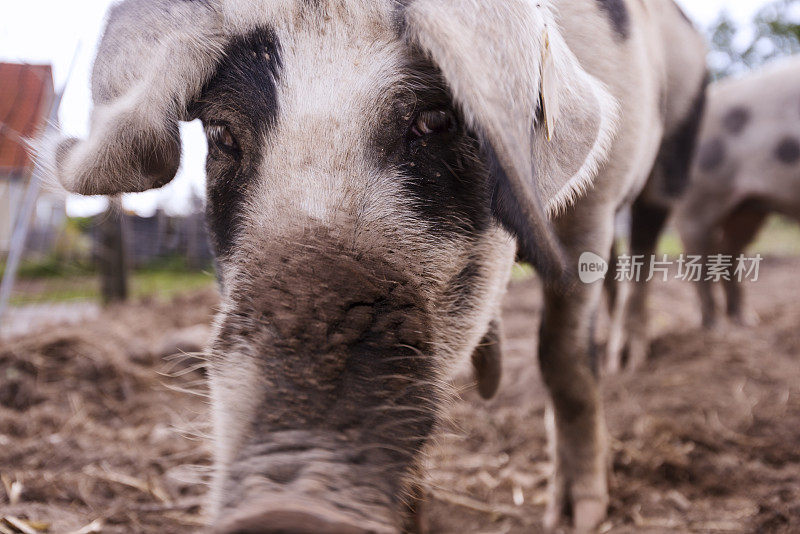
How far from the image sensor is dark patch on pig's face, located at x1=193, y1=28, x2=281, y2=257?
4.49 ft

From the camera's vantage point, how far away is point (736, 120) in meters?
4.90

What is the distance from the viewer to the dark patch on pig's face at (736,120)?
485 cm

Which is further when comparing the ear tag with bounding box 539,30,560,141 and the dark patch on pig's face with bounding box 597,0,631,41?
the dark patch on pig's face with bounding box 597,0,631,41

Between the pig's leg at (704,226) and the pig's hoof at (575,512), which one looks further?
the pig's leg at (704,226)

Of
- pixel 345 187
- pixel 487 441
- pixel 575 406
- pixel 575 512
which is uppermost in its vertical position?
pixel 345 187

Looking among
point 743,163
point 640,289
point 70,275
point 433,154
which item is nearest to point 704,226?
point 743,163

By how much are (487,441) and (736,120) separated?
11.3 ft

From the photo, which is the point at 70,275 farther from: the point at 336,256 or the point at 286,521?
the point at 286,521

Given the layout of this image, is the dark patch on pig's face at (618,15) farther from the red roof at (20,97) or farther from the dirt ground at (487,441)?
the red roof at (20,97)

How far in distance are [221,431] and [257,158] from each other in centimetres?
55

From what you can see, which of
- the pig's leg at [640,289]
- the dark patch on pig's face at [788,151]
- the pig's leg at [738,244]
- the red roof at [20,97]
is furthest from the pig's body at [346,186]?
the pig's leg at [738,244]

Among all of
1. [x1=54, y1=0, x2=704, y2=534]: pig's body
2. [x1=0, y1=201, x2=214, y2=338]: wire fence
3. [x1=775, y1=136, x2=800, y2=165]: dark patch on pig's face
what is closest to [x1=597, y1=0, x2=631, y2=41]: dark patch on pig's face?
[x1=54, y1=0, x2=704, y2=534]: pig's body

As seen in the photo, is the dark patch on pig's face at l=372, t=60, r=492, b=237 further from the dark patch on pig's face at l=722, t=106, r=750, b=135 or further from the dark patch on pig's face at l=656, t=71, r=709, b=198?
the dark patch on pig's face at l=722, t=106, r=750, b=135

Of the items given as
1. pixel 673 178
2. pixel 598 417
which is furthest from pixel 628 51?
pixel 673 178
